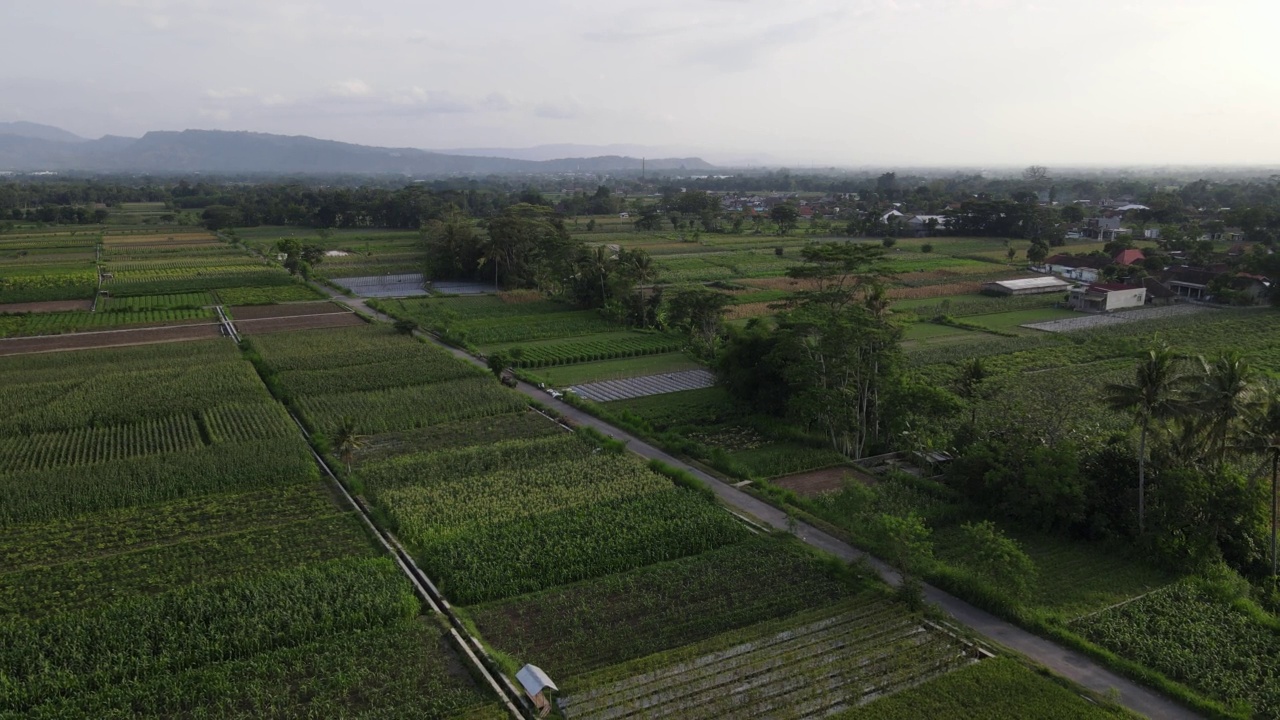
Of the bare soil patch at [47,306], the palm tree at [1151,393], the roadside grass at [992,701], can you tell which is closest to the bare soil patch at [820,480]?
the palm tree at [1151,393]

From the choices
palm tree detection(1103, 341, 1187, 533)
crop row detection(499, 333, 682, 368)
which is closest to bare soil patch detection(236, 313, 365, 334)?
crop row detection(499, 333, 682, 368)

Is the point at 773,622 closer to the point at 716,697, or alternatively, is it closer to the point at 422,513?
the point at 716,697

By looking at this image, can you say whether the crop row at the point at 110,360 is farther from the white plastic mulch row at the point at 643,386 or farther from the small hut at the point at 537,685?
the small hut at the point at 537,685

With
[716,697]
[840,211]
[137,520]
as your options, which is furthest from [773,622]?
[840,211]

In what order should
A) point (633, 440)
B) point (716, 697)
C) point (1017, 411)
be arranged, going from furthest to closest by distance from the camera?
point (633, 440)
point (1017, 411)
point (716, 697)

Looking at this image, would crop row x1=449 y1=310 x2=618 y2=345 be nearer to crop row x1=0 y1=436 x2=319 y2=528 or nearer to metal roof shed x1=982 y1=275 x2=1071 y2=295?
crop row x1=0 y1=436 x2=319 y2=528
